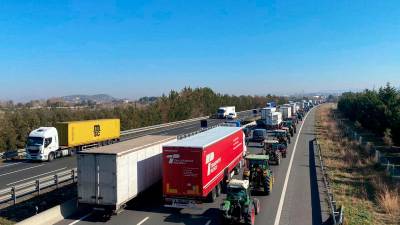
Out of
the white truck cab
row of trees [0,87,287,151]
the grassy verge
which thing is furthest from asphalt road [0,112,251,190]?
the grassy verge

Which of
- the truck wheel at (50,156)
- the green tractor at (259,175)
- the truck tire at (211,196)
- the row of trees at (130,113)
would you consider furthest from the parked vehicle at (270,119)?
the truck tire at (211,196)

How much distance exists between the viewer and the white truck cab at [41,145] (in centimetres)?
3412

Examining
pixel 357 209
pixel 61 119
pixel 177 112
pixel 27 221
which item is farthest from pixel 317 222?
pixel 177 112

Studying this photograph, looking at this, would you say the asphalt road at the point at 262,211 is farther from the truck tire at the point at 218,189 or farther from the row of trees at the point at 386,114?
the row of trees at the point at 386,114

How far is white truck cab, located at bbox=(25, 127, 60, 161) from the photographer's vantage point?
34.1m

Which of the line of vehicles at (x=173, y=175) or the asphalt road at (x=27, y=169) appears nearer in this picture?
the line of vehicles at (x=173, y=175)

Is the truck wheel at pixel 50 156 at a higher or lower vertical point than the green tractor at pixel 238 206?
lower

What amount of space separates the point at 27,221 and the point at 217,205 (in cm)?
850

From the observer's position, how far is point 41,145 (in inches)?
1344

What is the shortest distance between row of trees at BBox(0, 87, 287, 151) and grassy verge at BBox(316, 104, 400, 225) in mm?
32330

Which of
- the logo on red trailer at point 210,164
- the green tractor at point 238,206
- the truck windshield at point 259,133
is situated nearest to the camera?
the green tractor at point 238,206

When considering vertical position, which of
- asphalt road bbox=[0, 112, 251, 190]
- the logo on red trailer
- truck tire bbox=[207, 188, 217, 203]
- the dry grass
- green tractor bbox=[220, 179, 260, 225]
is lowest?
asphalt road bbox=[0, 112, 251, 190]

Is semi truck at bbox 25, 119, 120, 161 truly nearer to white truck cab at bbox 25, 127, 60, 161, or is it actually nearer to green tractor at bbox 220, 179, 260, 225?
white truck cab at bbox 25, 127, 60, 161

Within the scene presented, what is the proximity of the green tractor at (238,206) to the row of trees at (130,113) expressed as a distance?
109 ft
